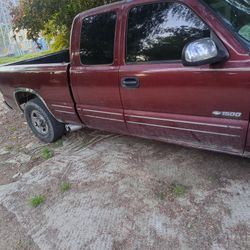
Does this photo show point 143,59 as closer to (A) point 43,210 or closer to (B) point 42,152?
(A) point 43,210

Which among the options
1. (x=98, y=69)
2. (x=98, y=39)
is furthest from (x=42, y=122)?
(x=98, y=39)

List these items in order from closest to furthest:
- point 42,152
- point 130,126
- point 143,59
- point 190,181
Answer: point 143,59 < point 190,181 < point 130,126 < point 42,152

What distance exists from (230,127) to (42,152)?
9.37ft

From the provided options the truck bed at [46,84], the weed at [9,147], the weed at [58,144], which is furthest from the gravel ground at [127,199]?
the truck bed at [46,84]

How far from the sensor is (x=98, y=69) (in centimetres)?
314

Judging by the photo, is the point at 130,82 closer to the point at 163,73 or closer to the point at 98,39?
the point at 163,73

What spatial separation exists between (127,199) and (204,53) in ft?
5.27

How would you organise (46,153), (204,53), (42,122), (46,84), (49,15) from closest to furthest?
(204,53) → (46,84) → (46,153) → (42,122) → (49,15)

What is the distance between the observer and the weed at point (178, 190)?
9.37ft

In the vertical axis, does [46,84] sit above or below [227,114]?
above

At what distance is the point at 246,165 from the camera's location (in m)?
3.07

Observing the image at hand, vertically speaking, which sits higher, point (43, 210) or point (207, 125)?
point (207, 125)

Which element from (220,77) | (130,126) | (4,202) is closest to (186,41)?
(220,77)

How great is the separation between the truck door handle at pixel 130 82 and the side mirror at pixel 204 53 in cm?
71
